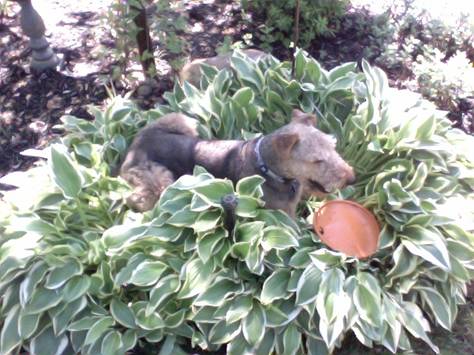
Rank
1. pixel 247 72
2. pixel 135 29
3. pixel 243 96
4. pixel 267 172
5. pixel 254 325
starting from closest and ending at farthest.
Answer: pixel 254 325, pixel 267 172, pixel 243 96, pixel 247 72, pixel 135 29

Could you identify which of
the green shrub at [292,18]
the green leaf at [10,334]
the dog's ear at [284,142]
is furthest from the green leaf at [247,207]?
the green shrub at [292,18]

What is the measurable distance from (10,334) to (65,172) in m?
A: 1.10

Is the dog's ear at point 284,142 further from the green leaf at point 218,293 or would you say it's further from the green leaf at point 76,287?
the green leaf at point 76,287

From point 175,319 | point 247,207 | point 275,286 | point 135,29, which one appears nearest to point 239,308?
point 275,286

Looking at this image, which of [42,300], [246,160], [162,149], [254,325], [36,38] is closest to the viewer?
[254,325]

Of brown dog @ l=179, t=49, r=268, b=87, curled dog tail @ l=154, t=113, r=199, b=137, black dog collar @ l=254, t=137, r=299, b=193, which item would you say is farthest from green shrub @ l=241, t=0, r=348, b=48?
black dog collar @ l=254, t=137, r=299, b=193

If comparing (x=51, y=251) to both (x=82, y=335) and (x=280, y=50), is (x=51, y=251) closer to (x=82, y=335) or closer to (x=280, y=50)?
(x=82, y=335)

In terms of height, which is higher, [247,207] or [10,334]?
[247,207]

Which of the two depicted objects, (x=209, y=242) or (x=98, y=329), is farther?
(x=209, y=242)

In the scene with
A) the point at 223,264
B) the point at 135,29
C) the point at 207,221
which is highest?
the point at 135,29

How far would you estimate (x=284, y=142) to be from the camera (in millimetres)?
3307

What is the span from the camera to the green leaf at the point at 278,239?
11.2ft

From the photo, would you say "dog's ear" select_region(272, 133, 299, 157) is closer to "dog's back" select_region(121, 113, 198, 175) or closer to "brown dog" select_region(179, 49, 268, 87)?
"dog's back" select_region(121, 113, 198, 175)

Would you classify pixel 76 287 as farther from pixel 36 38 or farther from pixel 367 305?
pixel 36 38
